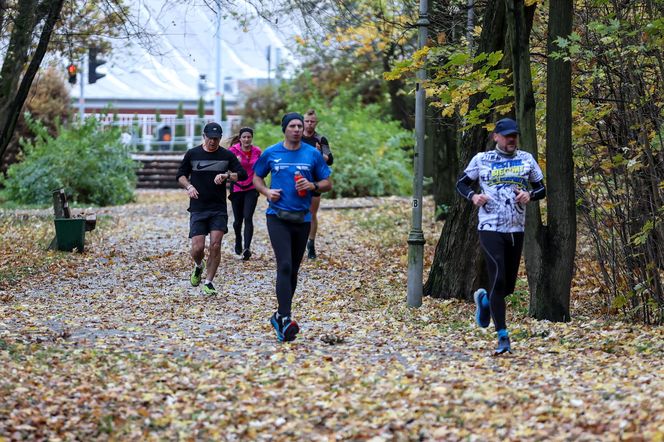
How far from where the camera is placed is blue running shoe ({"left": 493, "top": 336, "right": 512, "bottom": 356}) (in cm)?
921

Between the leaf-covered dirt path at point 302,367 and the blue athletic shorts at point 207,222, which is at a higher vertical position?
the blue athletic shorts at point 207,222

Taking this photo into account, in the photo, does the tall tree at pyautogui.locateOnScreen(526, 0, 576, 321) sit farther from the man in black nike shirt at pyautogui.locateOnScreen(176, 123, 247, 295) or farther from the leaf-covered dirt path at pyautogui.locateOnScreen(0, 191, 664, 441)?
the man in black nike shirt at pyautogui.locateOnScreen(176, 123, 247, 295)

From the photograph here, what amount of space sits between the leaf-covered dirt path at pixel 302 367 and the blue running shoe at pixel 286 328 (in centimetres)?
11

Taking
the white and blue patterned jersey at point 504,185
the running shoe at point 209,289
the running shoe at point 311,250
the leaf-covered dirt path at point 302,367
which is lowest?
the leaf-covered dirt path at point 302,367

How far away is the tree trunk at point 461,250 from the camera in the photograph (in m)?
12.4

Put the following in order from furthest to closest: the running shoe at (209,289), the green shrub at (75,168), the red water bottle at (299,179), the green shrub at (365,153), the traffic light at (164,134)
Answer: the traffic light at (164,134), the green shrub at (365,153), the green shrub at (75,168), the running shoe at (209,289), the red water bottle at (299,179)

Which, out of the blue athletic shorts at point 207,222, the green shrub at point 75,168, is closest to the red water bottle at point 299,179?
the blue athletic shorts at point 207,222

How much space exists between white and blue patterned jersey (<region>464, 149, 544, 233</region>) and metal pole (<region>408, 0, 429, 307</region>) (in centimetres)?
263

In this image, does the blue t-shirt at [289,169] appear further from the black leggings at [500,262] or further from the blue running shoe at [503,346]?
the blue running shoe at [503,346]

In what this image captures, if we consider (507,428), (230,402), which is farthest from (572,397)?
(230,402)

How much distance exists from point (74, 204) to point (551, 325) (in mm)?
21647

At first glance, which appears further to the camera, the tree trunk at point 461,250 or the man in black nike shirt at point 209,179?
the man in black nike shirt at point 209,179

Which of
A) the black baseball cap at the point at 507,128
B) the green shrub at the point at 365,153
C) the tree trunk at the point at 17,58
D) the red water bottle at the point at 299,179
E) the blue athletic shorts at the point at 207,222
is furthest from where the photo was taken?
the green shrub at the point at 365,153

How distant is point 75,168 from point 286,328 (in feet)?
73.3
